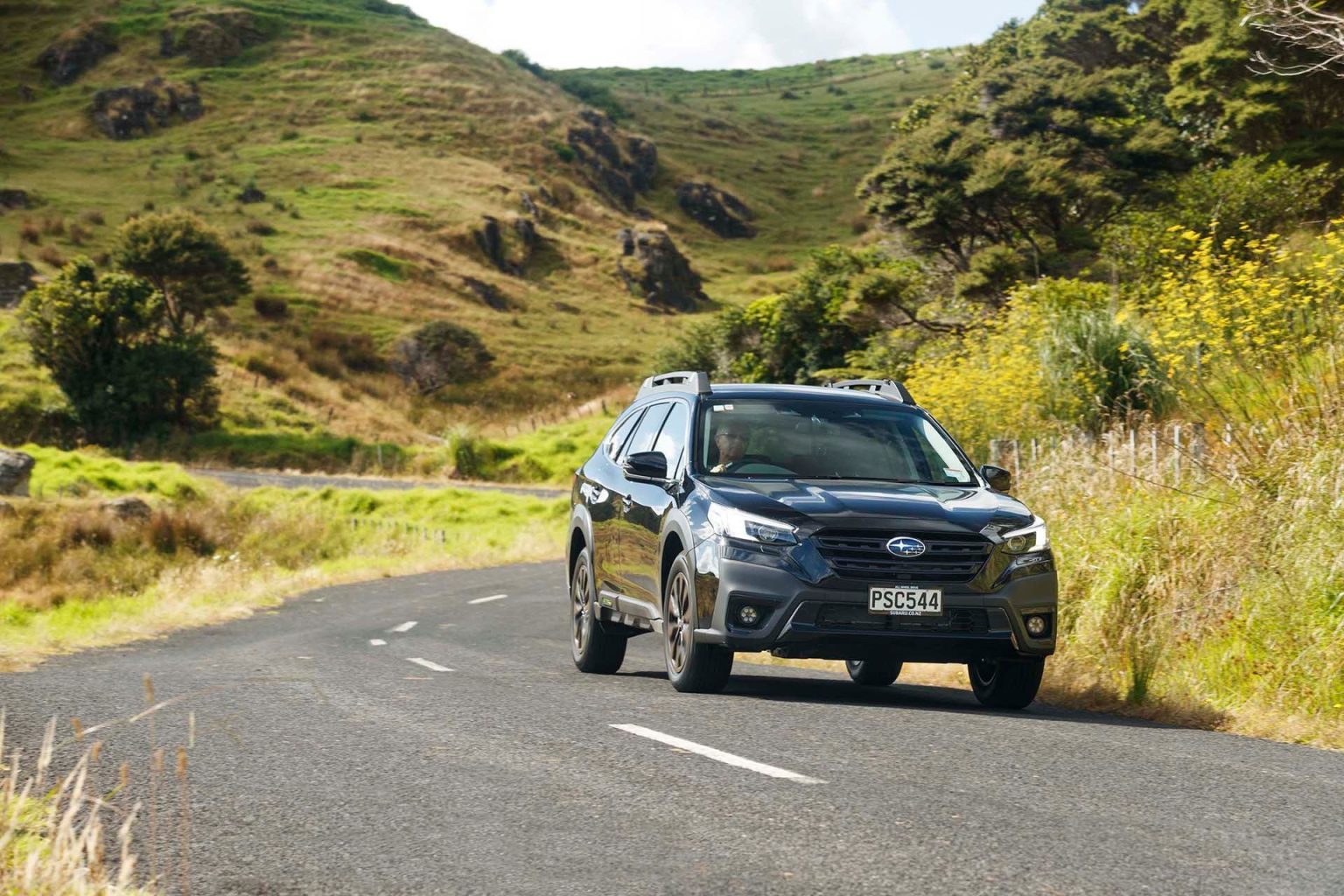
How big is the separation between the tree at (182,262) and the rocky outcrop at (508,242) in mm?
29567

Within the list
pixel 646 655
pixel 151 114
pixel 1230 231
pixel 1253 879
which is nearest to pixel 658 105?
pixel 151 114

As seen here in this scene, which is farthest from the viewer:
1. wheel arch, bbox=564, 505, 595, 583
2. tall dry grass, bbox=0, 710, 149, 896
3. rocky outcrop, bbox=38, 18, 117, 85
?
rocky outcrop, bbox=38, 18, 117, 85

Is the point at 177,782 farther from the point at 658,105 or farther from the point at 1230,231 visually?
the point at 658,105

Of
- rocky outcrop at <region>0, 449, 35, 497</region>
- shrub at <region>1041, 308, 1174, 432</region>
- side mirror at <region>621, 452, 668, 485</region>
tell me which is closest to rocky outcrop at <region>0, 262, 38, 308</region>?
rocky outcrop at <region>0, 449, 35, 497</region>

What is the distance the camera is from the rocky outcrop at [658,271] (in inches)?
4281

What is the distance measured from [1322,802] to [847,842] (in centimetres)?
217

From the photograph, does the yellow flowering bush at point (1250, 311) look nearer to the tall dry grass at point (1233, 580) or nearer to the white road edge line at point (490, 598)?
the tall dry grass at point (1233, 580)

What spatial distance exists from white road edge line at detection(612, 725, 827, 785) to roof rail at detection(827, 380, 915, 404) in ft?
12.3

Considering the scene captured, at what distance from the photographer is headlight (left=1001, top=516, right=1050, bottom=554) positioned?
900 cm

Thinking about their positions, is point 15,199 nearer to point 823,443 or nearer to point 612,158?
point 612,158

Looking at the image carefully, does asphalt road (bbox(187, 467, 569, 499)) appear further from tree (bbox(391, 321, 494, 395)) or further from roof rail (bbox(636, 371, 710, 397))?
roof rail (bbox(636, 371, 710, 397))

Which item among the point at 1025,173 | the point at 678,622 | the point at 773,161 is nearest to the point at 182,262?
the point at 1025,173

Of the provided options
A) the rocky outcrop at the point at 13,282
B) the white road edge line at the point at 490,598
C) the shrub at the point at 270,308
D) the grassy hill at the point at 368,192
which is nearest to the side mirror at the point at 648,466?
the white road edge line at the point at 490,598

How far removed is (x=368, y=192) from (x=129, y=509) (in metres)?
73.4
